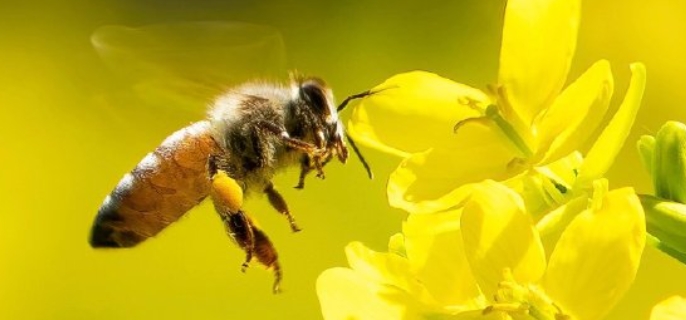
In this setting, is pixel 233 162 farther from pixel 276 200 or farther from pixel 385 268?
pixel 385 268

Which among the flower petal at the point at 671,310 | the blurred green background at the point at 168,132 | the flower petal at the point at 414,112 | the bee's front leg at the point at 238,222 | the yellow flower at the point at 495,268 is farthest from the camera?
the blurred green background at the point at 168,132

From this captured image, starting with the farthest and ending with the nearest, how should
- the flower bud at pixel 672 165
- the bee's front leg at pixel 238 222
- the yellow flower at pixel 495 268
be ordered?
the bee's front leg at pixel 238 222
the flower bud at pixel 672 165
the yellow flower at pixel 495 268

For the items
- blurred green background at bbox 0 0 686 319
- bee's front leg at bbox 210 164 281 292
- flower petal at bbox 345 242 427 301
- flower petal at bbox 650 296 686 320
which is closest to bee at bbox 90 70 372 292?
bee's front leg at bbox 210 164 281 292

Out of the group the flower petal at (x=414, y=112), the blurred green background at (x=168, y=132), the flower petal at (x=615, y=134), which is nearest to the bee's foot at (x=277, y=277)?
the flower petal at (x=414, y=112)

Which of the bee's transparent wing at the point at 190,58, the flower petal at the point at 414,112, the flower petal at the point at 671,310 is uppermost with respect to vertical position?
the bee's transparent wing at the point at 190,58

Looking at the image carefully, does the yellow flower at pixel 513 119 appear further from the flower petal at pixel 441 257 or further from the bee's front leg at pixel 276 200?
the bee's front leg at pixel 276 200

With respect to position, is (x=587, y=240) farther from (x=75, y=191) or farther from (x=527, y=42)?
(x=75, y=191)

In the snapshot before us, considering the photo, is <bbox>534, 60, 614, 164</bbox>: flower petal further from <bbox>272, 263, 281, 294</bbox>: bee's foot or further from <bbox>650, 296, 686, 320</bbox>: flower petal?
<bbox>272, 263, 281, 294</bbox>: bee's foot
